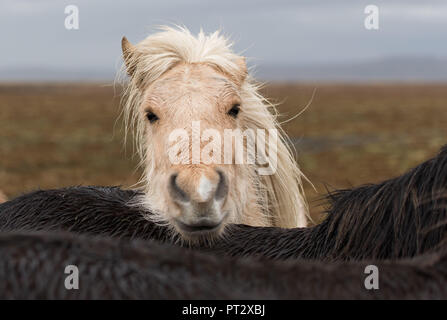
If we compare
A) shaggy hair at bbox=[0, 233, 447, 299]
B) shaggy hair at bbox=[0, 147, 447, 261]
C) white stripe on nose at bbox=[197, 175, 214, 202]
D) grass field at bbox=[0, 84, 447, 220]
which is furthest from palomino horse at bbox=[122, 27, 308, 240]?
grass field at bbox=[0, 84, 447, 220]

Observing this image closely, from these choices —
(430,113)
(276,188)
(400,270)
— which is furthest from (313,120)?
(400,270)

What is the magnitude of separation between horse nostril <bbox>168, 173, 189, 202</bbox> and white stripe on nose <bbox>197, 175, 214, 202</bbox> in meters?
0.12

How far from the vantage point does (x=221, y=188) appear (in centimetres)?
359

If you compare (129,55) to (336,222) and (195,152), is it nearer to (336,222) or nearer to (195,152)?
(195,152)

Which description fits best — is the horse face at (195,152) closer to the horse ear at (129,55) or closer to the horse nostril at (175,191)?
the horse nostril at (175,191)

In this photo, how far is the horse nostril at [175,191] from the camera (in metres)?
3.48

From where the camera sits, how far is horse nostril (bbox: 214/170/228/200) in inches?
140

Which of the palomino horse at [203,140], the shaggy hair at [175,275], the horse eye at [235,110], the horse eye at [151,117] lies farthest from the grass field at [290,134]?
the shaggy hair at [175,275]

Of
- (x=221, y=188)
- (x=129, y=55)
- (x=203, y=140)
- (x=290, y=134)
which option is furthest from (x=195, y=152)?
(x=290, y=134)

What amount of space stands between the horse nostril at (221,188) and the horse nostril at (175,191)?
0.64 ft

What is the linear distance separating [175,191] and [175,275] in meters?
1.81

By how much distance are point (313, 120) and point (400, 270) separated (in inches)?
1836

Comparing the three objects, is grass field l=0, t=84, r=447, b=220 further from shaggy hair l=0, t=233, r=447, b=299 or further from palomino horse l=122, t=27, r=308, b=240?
shaggy hair l=0, t=233, r=447, b=299
